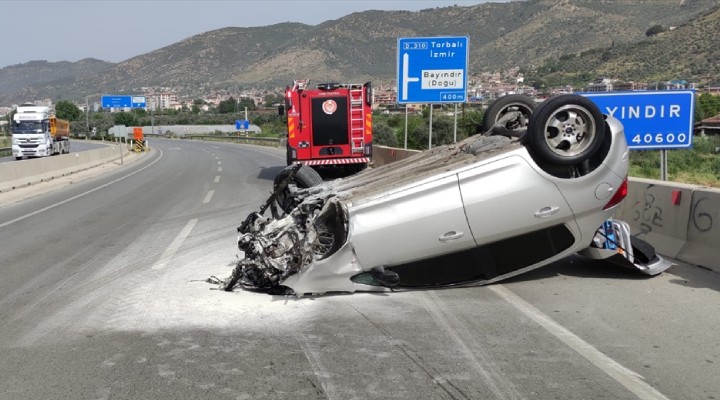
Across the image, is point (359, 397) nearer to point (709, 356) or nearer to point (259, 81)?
point (709, 356)

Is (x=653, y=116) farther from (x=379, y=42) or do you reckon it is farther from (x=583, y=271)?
(x=379, y=42)

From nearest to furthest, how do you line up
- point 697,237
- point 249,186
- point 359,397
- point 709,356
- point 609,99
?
point 359,397, point 709,356, point 697,237, point 609,99, point 249,186

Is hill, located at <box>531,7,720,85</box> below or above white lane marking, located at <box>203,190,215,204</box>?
above

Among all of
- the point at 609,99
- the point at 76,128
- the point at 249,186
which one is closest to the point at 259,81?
the point at 76,128

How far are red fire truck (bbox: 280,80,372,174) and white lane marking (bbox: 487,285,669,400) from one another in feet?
43.9

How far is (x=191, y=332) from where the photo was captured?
5488 millimetres

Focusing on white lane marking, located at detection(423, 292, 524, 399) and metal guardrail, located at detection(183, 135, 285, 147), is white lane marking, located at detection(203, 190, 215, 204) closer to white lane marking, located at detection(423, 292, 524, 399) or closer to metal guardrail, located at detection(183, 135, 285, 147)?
white lane marking, located at detection(423, 292, 524, 399)

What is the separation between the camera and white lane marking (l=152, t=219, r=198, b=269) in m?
8.39

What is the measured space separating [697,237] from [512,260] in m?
2.65

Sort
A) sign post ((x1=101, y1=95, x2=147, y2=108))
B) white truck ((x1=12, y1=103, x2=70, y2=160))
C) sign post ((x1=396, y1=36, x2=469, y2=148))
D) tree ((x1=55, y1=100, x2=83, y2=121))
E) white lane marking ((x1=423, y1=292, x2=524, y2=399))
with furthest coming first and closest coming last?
tree ((x1=55, y1=100, x2=83, y2=121)) → sign post ((x1=101, y1=95, x2=147, y2=108)) → white truck ((x1=12, y1=103, x2=70, y2=160)) → sign post ((x1=396, y1=36, x2=469, y2=148)) → white lane marking ((x1=423, y1=292, x2=524, y2=399))

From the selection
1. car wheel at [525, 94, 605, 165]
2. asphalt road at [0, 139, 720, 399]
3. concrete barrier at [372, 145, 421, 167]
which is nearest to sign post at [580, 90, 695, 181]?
asphalt road at [0, 139, 720, 399]

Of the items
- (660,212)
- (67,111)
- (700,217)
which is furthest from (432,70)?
(67,111)

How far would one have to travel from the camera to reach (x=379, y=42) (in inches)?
5030

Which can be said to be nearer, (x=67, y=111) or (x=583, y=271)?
(x=583, y=271)
